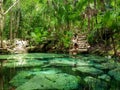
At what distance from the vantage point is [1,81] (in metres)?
10.3

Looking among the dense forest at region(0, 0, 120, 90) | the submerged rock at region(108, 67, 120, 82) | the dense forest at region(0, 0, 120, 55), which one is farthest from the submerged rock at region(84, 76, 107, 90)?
the dense forest at region(0, 0, 120, 55)

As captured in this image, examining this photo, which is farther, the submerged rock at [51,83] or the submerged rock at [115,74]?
the submerged rock at [115,74]

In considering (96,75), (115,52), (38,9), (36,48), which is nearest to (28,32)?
(38,9)

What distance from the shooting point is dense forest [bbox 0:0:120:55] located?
19861 mm

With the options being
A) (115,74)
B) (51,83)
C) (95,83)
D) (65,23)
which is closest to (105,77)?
(115,74)

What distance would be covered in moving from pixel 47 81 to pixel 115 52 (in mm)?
9988

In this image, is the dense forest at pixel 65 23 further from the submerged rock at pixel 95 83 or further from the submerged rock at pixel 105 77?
the submerged rock at pixel 95 83

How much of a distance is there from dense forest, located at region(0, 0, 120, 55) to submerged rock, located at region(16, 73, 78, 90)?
18.0ft

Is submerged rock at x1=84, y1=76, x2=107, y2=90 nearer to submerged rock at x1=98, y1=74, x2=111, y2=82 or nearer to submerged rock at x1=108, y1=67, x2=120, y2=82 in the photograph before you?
submerged rock at x1=98, y1=74, x2=111, y2=82

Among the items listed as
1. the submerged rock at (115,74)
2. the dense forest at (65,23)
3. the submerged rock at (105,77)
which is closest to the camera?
the submerged rock at (105,77)

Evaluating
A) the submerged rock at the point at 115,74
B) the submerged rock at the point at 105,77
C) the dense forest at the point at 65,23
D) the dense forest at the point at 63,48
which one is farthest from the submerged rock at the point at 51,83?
the dense forest at the point at 65,23

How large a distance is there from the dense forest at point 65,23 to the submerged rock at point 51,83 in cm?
547

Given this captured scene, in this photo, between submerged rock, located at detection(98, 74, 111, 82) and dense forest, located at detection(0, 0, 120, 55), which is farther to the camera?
dense forest, located at detection(0, 0, 120, 55)

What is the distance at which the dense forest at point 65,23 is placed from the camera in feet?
65.2
